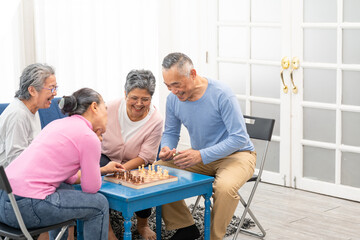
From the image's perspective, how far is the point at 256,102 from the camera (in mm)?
5699

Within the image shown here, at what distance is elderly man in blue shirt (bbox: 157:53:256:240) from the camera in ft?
12.0

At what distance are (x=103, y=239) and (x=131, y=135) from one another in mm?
985

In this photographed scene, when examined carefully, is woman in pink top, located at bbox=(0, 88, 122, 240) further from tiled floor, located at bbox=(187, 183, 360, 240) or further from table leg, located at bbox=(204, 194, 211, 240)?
tiled floor, located at bbox=(187, 183, 360, 240)

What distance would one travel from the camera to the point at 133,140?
3.96 meters

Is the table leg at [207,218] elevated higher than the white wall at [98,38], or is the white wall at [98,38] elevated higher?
the white wall at [98,38]

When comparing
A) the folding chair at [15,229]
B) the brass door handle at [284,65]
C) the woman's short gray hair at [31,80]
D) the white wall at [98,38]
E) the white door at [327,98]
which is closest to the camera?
the folding chair at [15,229]

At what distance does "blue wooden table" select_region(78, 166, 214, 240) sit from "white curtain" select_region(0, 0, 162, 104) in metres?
2.27

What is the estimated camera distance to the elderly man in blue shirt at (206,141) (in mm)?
3658

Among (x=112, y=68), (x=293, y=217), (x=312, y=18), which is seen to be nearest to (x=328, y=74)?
(x=312, y=18)

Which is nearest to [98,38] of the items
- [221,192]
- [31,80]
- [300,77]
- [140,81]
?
[300,77]

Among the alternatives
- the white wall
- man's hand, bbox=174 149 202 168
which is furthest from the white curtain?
man's hand, bbox=174 149 202 168

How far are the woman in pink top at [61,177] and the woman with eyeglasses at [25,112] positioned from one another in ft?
1.32

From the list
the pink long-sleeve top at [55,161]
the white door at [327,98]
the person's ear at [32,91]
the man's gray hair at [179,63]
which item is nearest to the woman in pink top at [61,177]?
the pink long-sleeve top at [55,161]

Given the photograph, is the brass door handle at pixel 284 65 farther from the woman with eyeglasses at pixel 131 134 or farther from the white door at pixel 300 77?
the woman with eyeglasses at pixel 131 134
